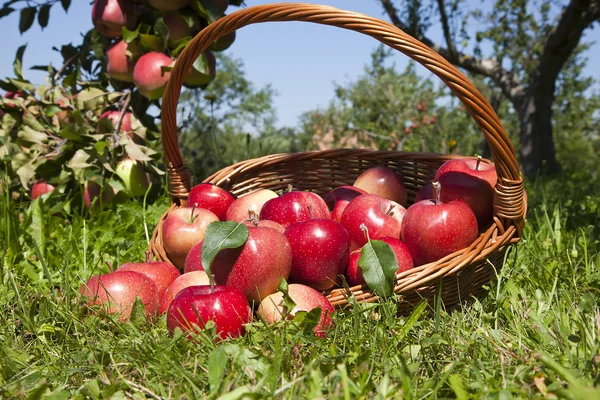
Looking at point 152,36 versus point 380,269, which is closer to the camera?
point 380,269

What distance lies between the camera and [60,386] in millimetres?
1031

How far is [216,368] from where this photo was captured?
39.8 inches

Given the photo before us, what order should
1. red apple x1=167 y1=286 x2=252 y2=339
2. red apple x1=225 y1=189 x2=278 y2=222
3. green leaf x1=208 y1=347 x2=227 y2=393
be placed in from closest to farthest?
1. green leaf x1=208 y1=347 x2=227 y2=393
2. red apple x1=167 y1=286 x2=252 y2=339
3. red apple x1=225 y1=189 x2=278 y2=222

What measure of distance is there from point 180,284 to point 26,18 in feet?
7.04

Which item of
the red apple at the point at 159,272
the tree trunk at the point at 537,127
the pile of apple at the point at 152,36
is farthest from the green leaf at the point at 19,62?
the tree trunk at the point at 537,127

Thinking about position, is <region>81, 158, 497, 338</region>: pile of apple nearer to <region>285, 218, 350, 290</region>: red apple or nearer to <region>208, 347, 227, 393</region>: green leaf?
<region>285, 218, 350, 290</region>: red apple

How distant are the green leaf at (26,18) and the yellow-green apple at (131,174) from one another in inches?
42.4

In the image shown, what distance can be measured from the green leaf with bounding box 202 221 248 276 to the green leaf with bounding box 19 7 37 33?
2160 millimetres

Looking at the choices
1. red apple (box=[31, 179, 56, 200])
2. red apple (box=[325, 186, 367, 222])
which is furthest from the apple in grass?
red apple (box=[31, 179, 56, 200])

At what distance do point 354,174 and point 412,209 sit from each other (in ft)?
2.34

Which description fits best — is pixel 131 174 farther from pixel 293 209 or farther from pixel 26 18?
pixel 26 18

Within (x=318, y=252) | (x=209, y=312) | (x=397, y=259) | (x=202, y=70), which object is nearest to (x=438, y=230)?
(x=397, y=259)

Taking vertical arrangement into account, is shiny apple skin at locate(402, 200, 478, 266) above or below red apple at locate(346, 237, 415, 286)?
above

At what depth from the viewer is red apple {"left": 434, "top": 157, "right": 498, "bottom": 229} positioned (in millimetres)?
1760
